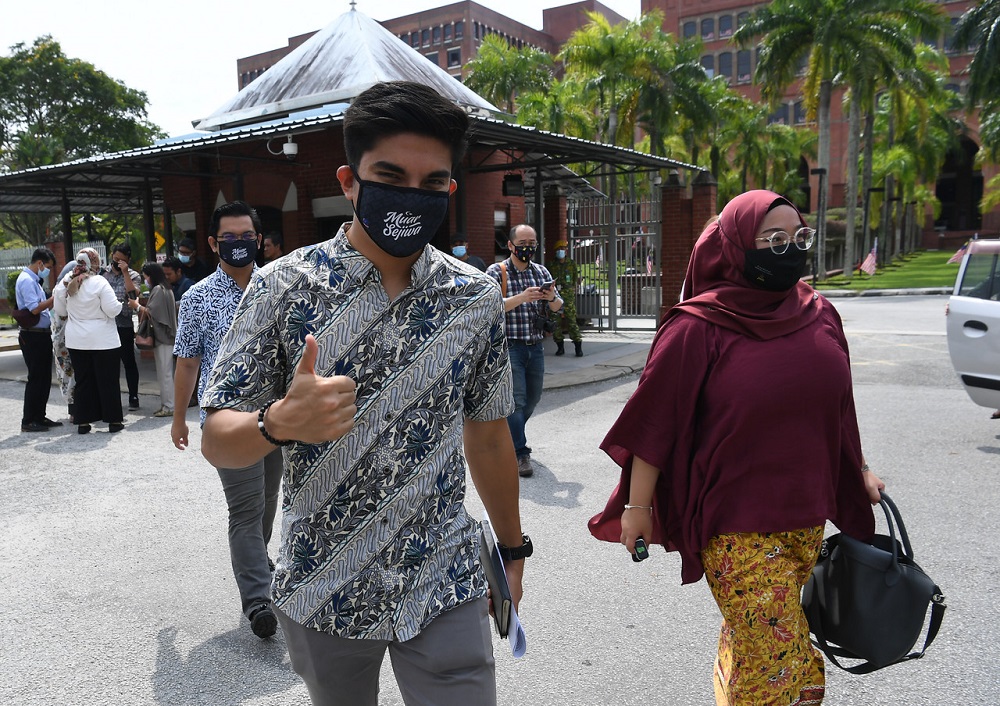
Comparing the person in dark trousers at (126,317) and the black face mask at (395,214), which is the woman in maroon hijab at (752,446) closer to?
the black face mask at (395,214)

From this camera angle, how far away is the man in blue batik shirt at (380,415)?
69.2 inches

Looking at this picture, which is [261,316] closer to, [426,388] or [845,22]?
[426,388]

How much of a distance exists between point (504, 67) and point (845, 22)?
16301 mm

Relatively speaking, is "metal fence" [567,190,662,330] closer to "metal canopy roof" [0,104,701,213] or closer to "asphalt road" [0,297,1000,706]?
"metal canopy roof" [0,104,701,213]

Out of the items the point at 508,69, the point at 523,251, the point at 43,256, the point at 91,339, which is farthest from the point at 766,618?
the point at 508,69

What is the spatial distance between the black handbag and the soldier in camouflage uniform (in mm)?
10754

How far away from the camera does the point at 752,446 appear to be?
2.43 metres

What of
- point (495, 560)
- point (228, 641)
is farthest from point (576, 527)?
point (495, 560)

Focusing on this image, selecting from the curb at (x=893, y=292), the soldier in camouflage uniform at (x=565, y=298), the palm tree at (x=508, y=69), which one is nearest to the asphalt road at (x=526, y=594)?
the soldier in camouflage uniform at (x=565, y=298)

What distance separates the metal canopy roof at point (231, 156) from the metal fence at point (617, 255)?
42.0 inches

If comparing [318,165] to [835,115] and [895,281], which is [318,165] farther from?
[835,115]

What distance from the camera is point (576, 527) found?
5223 mm

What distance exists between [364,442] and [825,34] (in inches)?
1307

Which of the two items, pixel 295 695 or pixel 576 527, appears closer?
pixel 295 695
